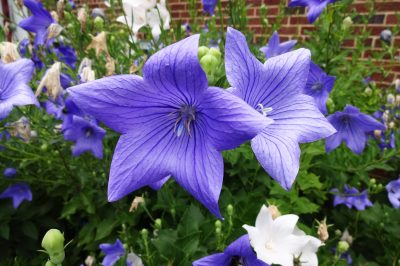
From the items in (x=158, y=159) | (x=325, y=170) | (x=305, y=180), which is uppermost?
(x=158, y=159)

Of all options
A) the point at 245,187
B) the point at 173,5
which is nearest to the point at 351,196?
the point at 245,187

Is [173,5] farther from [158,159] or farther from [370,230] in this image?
[158,159]

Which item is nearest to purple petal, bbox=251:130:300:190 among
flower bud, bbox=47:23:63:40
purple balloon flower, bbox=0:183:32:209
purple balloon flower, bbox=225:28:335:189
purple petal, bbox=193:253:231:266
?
purple balloon flower, bbox=225:28:335:189

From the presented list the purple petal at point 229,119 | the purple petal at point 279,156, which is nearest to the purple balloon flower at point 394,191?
the purple petal at point 279,156

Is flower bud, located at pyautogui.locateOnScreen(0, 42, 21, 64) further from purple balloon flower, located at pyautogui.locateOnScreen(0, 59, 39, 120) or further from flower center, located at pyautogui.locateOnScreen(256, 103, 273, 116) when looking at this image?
flower center, located at pyautogui.locateOnScreen(256, 103, 273, 116)

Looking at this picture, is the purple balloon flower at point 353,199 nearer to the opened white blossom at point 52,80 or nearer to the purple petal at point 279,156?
the purple petal at point 279,156

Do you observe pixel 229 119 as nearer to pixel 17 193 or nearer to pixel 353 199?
pixel 353 199
